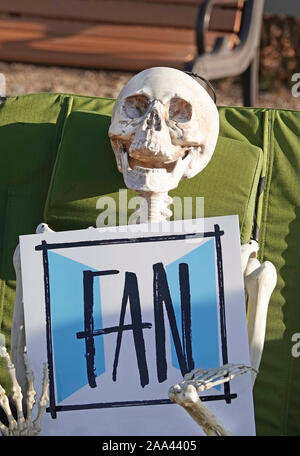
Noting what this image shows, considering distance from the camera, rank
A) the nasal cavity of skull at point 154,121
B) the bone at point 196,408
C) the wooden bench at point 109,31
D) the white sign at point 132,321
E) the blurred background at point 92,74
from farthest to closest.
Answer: the blurred background at point 92,74 → the wooden bench at point 109,31 → the nasal cavity of skull at point 154,121 → the white sign at point 132,321 → the bone at point 196,408

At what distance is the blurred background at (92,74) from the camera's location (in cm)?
514

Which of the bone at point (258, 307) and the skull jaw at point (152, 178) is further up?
the skull jaw at point (152, 178)

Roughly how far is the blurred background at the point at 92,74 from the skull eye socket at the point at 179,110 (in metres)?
2.21

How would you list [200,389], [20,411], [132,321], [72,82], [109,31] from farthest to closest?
[72,82] < [109,31] < [132,321] < [20,411] < [200,389]

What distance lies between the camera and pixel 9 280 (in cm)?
327

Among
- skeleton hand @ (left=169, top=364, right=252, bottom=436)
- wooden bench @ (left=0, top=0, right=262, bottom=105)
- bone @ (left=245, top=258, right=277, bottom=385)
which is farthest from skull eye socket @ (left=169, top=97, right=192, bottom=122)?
wooden bench @ (left=0, top=0, right=262, bottom=105)

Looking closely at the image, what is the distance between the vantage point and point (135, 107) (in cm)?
288

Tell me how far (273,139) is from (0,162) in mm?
804

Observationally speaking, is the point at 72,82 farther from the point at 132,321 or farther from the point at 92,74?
the point at 132,321

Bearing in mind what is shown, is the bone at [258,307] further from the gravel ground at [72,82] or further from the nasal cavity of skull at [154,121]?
the gravel ground at [72,82]

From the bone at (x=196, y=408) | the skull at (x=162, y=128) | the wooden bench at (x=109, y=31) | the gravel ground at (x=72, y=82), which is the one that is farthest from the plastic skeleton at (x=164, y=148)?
the gravel ground at (x=72, y=82)

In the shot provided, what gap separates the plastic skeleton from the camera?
2.73m

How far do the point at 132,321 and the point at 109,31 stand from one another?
269cm

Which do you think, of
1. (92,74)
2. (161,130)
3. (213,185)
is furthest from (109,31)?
(161,130)
